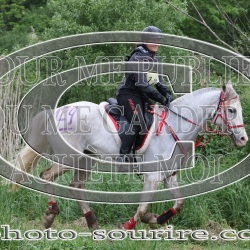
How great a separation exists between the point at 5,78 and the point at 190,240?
4027 millimetres

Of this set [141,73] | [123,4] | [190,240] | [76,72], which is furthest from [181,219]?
[123,4]

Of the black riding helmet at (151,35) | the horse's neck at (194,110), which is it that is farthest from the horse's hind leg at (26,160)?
the black riding helmet at (151,35)

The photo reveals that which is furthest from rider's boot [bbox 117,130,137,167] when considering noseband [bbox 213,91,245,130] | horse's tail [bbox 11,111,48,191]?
horse's tail [bbox 11,111,48,191]

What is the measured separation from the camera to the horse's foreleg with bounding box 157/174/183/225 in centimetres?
763

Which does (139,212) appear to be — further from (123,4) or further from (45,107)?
(123,4)

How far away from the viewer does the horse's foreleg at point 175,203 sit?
7.63 metres

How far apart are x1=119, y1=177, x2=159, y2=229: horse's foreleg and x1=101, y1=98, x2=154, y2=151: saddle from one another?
0.48 meters

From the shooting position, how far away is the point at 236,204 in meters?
8.47

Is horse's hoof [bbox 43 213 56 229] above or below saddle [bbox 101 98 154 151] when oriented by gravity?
below

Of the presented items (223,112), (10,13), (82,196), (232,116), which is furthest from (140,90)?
(10,13)

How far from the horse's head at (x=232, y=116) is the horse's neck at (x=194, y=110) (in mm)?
132

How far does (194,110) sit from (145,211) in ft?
4.44

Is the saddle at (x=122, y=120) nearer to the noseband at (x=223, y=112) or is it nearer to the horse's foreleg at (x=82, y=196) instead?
the noseband at (x=223, y=112)

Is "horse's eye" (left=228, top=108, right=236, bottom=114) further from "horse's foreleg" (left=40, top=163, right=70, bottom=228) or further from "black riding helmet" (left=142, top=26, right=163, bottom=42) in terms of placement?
"horse's foreleg" (left=40, top=163, right=70, bottom=228)
